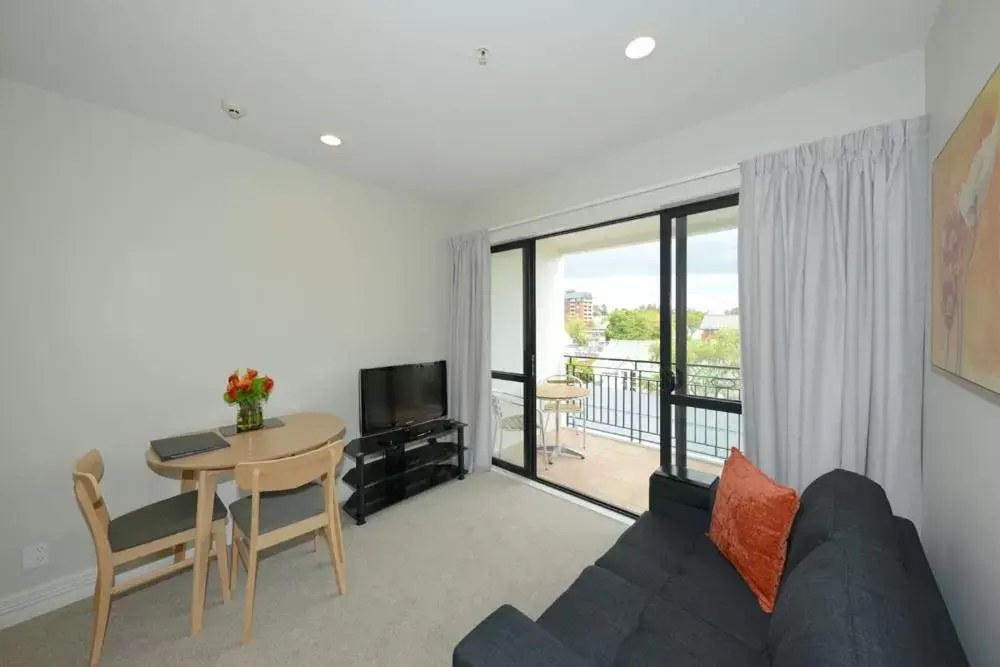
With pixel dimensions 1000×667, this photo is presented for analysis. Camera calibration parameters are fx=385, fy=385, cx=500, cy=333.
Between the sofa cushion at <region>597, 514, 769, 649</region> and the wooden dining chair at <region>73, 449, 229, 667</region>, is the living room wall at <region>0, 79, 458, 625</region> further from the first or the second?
the sofa cushion at <region>597, 514, 769, 649</region>

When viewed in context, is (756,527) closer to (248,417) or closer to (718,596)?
(718,596)

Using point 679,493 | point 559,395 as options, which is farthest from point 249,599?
point 559,395

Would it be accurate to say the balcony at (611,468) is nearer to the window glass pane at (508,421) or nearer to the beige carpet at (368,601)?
the window glass pane at (508,421)

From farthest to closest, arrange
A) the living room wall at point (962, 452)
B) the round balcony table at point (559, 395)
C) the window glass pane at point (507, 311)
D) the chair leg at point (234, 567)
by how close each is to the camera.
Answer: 1. the round balcony table at point (559, 395)
2. the window glass pane at point (507, 311)
3. the chair leg at point (234, 567)
4. the living room wall at point (962, 452)

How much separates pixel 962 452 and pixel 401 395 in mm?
3184

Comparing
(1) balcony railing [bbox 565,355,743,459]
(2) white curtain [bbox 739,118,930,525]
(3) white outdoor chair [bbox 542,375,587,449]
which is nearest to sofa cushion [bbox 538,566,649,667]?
(2) white curtain [bbox 739,118,930,525]

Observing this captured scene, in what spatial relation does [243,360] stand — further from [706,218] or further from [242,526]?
[706,218]

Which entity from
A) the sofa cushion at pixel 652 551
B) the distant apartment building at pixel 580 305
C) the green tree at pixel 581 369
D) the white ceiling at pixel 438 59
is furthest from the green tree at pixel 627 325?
the sofa cushion at pixel 652 551

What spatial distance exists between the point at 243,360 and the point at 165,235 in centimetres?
89

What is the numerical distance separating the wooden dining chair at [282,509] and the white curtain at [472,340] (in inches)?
67.5

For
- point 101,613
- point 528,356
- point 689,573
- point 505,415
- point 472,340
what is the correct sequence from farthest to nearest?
point 505,415, point 472,340, point 528,356, point 101,613, point 689,573

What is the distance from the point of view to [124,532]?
1823 millimetres

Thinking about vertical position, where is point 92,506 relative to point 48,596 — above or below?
above

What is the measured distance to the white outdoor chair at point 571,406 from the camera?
456cm
